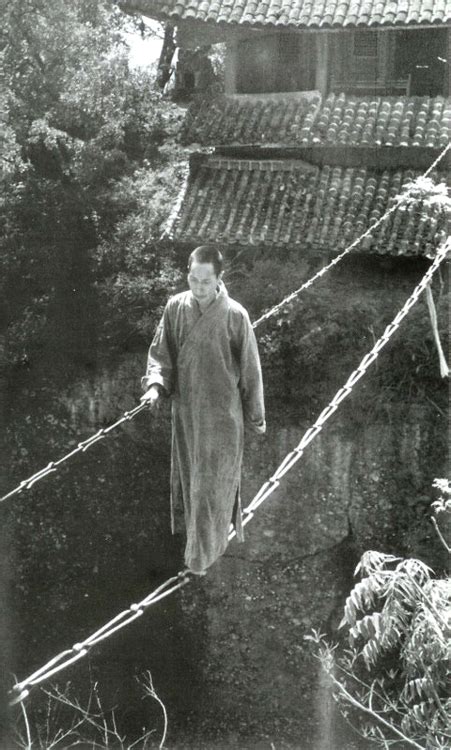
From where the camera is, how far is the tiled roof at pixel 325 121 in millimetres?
12117

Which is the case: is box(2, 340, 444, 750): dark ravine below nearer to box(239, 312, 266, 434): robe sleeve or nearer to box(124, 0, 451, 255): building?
box(124, 0, 451, 255): building

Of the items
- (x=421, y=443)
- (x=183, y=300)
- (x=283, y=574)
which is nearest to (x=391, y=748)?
(x=283, y=574)

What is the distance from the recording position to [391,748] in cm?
1143

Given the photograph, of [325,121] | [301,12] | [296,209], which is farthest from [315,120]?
[301,12]

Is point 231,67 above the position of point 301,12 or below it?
below

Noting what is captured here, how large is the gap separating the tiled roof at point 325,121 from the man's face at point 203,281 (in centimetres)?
798

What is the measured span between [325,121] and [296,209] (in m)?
1.32

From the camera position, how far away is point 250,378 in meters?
4.86

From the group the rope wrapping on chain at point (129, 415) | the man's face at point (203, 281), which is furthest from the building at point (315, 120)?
the man's face at point (203, 281)

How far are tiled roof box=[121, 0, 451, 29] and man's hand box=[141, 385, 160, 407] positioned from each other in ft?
28.9

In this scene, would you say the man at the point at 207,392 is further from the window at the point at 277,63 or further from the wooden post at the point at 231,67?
the wooden post at the point at 231,67

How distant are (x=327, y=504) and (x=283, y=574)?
1139 millimetres

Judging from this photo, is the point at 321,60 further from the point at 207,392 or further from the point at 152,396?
the point at 152,396

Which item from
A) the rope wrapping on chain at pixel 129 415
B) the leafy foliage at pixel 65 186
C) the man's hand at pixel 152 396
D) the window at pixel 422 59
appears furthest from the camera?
the leafy foliage at pixel 65 186
